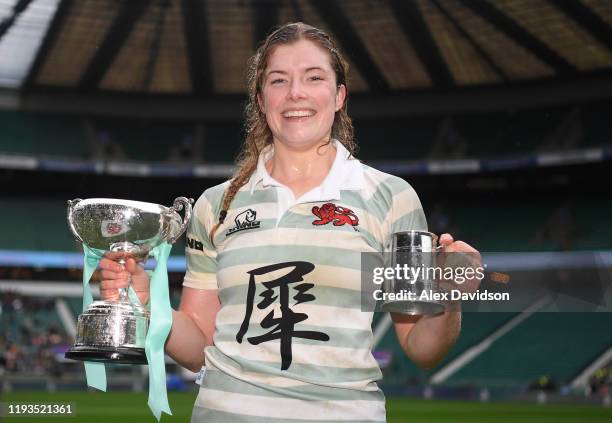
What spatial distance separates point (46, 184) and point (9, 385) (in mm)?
7992

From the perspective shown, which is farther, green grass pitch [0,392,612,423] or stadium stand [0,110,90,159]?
stadium stand [0,110,90,159]

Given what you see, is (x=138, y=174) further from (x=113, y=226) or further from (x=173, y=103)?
(x=113, y=226)

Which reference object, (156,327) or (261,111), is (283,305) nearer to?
(156,327)

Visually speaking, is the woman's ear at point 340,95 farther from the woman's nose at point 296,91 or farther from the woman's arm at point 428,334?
the woman's arm at point 428,334

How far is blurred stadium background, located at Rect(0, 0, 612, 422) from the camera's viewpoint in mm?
18406

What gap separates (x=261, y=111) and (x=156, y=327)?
0.72m

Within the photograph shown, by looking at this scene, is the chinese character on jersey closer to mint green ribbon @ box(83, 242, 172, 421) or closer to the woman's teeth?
mint green ribbon @ box(83, 242, 172, 421)

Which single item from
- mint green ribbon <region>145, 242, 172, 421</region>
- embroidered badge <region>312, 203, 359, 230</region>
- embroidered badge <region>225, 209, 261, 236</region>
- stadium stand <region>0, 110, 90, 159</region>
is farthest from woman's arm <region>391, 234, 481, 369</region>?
stadium stand <region>0, 110, 90, 159</region>

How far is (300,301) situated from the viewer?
2023 millimetres

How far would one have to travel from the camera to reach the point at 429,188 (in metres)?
23.9

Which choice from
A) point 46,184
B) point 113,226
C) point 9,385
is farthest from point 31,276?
point 113,226

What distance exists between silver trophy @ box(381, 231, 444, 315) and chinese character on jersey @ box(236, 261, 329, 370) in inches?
8.4

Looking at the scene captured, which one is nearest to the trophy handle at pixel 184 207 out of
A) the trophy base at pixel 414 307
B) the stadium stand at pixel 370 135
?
the trophy base at pixel 414 307

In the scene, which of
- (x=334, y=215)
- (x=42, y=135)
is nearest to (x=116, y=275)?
(x=334, y=215)
